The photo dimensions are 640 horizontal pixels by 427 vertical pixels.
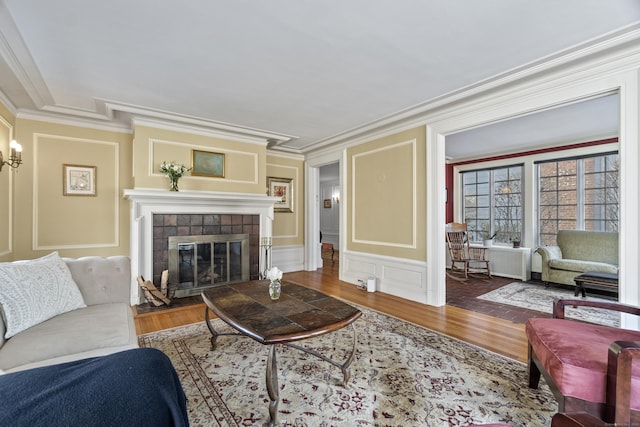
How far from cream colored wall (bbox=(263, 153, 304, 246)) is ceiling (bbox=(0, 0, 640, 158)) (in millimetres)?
2044

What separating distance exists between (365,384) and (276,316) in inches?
31.2

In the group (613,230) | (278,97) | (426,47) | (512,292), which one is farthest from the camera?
(613,230)

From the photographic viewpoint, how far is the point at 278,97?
3518mm

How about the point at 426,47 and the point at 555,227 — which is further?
the point at 555,227

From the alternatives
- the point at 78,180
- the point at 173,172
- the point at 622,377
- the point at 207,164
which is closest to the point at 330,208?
the point at 207,164

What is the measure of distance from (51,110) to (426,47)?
4.55m

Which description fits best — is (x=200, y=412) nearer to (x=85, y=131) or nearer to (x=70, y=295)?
(x=70, y=295)

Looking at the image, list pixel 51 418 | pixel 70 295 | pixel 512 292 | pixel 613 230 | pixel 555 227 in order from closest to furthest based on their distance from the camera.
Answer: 1. pixel 51 418
2. pixel 70 295
3. pixel 512 292
4. pixel 613 230
5. pixel 555 227

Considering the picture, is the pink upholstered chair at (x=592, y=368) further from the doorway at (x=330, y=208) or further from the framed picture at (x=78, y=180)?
the doorway at (x=330, y=208)

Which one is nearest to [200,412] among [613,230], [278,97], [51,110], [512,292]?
[278,97]

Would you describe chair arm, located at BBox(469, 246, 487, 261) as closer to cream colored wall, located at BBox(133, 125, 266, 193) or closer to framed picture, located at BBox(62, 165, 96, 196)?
cream colored wall, located at BBox(133, 125, 266, 193)

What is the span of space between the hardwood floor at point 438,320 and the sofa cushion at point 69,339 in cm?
117

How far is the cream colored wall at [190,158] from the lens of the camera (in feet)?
13.4

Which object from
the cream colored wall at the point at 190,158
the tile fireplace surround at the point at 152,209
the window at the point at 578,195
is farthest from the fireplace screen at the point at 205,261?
the window at the point at 578,195
